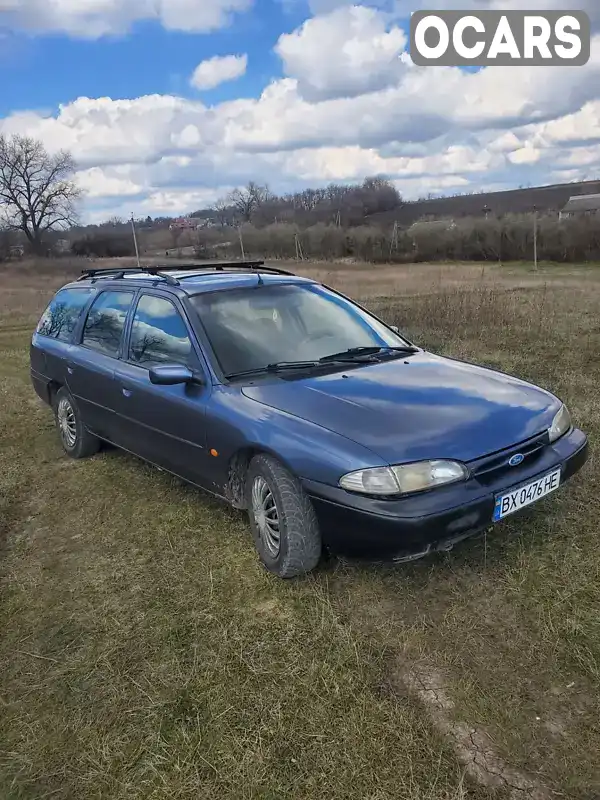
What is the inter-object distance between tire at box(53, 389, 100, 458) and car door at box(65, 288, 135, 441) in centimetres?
14

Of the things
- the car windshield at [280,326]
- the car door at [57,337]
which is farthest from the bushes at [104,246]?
the car windshield at [280,326]

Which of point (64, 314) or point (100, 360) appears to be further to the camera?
point (64, 314)

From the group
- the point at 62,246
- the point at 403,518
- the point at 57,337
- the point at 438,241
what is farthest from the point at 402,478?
the point at 62,246

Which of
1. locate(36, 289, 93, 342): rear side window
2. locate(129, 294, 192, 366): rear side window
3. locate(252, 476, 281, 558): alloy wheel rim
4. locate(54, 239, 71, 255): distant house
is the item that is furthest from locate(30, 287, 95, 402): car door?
locate(54, 239, 71, 255): distant house

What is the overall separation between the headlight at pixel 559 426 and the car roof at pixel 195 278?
81.3 inches

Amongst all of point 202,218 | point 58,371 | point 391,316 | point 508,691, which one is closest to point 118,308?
point 58,371

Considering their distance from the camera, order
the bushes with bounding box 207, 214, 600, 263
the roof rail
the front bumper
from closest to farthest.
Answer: the front bumper
the roof rail
the bushes with bounding box 207, 214, 600, 263

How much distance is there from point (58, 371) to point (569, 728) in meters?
4.74

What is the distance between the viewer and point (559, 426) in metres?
3.41

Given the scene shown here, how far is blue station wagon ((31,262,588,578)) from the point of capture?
281 cm

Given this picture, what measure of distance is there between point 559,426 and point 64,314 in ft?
14.0

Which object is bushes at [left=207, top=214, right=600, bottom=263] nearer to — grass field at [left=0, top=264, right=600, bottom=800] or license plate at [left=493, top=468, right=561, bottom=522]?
grass field at [left=0, top=264, right=600, bottom=800]

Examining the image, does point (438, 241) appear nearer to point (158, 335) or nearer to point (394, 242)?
point (394, 242)

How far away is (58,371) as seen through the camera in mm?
5531
